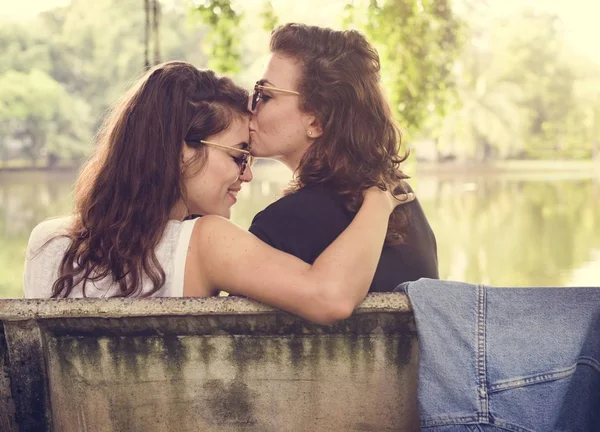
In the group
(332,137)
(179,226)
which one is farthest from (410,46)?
(179,226)

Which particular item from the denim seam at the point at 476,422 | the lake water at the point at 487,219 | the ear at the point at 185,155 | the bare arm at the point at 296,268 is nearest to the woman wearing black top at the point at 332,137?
the bare arm at the point at 296,268

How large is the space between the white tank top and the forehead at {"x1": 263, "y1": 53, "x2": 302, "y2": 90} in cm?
62

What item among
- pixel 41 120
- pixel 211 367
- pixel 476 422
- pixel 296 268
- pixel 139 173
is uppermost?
pixel 41 120

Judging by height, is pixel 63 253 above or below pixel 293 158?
below

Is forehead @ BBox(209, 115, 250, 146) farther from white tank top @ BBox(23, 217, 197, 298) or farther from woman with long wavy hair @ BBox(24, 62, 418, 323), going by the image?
white tank top @ BBox(23, 217, 197, 298)

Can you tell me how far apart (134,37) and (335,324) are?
44069mm

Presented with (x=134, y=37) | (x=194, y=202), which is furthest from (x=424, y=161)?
(x=194, y=202)

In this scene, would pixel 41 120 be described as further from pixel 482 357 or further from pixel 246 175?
pixel 482 357

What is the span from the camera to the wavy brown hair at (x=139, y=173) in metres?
2.14

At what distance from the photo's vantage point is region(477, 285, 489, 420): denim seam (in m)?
1.94

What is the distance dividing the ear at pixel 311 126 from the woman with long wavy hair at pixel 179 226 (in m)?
0.18

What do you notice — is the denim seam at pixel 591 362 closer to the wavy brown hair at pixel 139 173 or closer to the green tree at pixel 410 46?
the wavy brown hair at pixel 139 173

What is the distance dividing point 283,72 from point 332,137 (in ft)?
0.91

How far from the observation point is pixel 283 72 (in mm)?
2576
